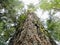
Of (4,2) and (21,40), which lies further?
(4,2)

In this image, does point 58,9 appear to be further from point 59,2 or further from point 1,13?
point 1,13

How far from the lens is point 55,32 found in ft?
49.7

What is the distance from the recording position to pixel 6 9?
1470 centimetres

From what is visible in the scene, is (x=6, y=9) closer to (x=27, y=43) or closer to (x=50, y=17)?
(x=50, y=17)

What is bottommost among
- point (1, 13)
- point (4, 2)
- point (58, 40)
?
point (58, 40)

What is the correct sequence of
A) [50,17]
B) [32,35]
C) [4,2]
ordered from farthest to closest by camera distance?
[50,17] → [4,2] → [32,35]

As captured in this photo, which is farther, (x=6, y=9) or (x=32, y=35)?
(x=6, y=9)

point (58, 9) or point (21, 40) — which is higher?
point (21, 40)

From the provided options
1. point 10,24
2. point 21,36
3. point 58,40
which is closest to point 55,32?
point 58,40

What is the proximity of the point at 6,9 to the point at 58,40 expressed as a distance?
17.9ft

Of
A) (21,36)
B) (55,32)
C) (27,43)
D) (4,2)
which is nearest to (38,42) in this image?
(27,43)

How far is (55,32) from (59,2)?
277 centimetres

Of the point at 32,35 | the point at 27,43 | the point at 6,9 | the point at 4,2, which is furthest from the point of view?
the point at 6,9

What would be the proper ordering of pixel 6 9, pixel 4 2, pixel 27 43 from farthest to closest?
pixel 6 9 → pixel 4 2 → pixel 27 43
